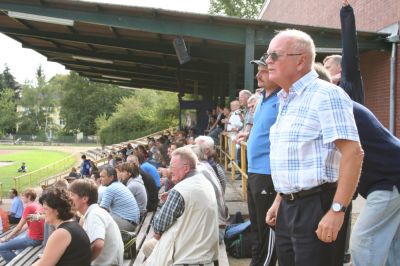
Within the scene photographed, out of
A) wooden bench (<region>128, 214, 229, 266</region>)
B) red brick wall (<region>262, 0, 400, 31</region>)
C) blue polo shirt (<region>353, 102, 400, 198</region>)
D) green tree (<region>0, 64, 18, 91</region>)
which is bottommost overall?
wooden bench (<region>128, 214, 229, 266</region>)

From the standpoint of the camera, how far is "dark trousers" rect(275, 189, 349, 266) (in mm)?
2488

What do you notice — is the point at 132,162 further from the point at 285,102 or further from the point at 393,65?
the point at 393,65

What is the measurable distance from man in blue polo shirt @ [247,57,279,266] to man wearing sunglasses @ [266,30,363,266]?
4.30ft

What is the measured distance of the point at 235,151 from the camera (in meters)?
9.74

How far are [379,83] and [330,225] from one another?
11014 millimetres

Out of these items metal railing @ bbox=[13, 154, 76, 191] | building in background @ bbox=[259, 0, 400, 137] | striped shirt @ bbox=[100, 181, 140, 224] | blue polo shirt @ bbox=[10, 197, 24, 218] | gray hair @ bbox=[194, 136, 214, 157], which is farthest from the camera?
metal railing @ bbox=[13, 154, 76, 191]

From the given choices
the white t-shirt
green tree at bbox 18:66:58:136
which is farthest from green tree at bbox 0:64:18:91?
the white t-shirt

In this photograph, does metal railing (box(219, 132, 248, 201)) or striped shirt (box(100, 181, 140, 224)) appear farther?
metal railing (box(219, 132, 248, 201))

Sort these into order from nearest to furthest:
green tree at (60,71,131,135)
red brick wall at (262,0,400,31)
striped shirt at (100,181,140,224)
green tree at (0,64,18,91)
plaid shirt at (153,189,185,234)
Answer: plaid shirt at (153,189,185,234) < striped shirt at (100,181,140,224) < red brick wall at (262,0,400,31) < green tree at (60,71,131,135) < green tree at (0,64,18,91)

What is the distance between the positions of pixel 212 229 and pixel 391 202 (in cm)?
181

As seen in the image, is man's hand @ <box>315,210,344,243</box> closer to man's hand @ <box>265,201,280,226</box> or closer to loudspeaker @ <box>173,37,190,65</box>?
man's hand @ <box>265,201,280,226</box>

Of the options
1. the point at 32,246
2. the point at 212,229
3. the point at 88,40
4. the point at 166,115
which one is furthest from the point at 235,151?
the point at 166,115

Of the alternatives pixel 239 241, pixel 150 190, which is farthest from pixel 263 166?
pixel 150 190

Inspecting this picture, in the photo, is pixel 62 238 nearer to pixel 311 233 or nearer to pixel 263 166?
pixel 263 166
